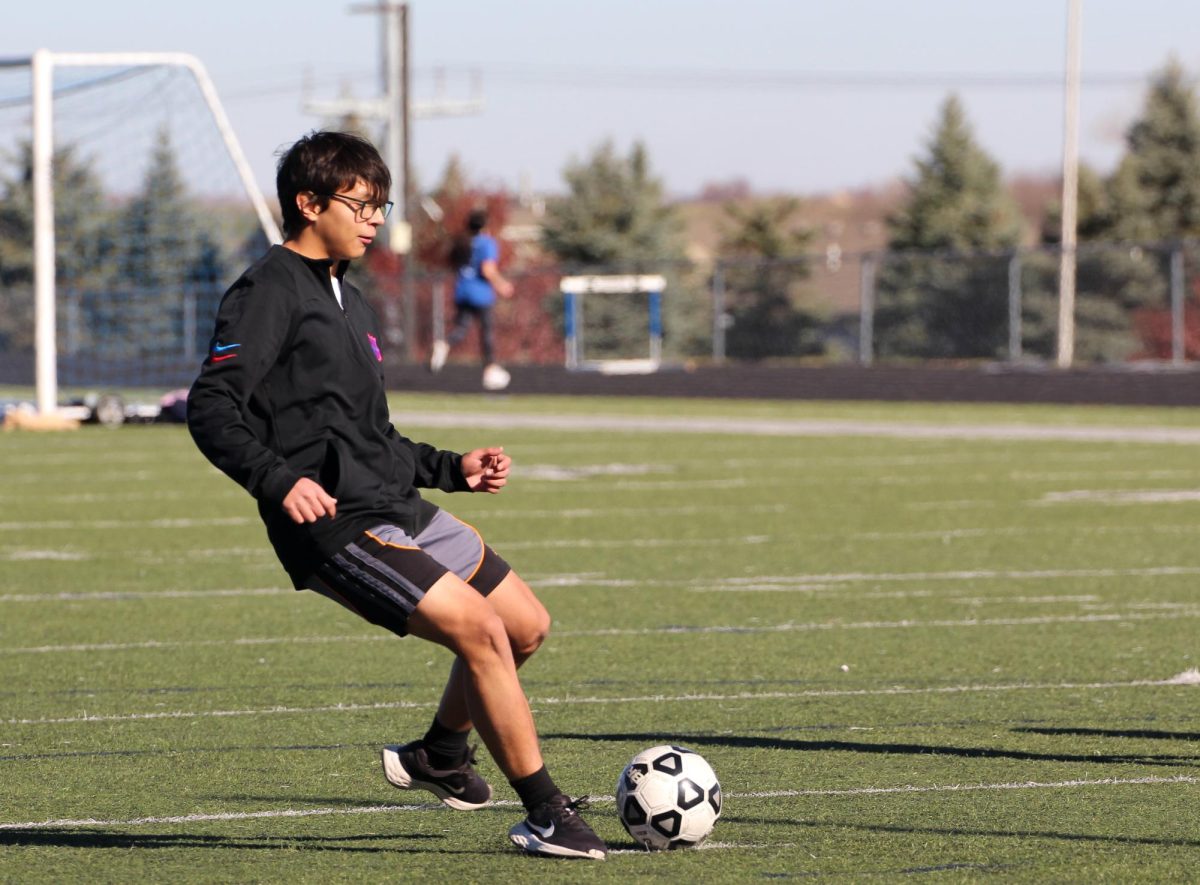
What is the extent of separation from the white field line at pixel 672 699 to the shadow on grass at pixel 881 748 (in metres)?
0.66

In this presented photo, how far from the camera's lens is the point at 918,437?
74.1 ft

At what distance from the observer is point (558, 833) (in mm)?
5090

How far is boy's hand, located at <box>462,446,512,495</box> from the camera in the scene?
5586 mm

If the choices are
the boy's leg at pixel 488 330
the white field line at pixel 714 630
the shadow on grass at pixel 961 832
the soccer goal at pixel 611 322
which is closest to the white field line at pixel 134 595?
the white field line at pixel 714 630

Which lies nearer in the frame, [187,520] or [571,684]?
[571,684]

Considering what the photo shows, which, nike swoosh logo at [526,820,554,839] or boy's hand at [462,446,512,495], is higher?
boy's hand at [462,446,512,495]

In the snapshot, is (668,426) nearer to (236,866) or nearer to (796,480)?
(796,480)

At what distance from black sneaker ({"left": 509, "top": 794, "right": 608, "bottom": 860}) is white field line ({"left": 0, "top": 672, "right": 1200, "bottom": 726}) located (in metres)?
2.31

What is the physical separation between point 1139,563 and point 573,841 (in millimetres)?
7225

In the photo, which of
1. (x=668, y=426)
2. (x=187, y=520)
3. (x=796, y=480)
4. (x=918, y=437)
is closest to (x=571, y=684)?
(x=187, y=520)

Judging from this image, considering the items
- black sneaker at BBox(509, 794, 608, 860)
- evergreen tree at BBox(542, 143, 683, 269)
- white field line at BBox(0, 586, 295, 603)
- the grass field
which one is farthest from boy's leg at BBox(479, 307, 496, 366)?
evergreen tree at BBox(542, 143, 683, 269)

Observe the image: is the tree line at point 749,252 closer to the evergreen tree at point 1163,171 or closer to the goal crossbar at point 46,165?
the evergreen tree at point 1163,171

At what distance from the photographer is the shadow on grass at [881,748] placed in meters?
6.34

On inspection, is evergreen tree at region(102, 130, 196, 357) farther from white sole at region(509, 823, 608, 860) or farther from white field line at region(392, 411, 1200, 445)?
white sole at region(509, 823, 608, 860)
